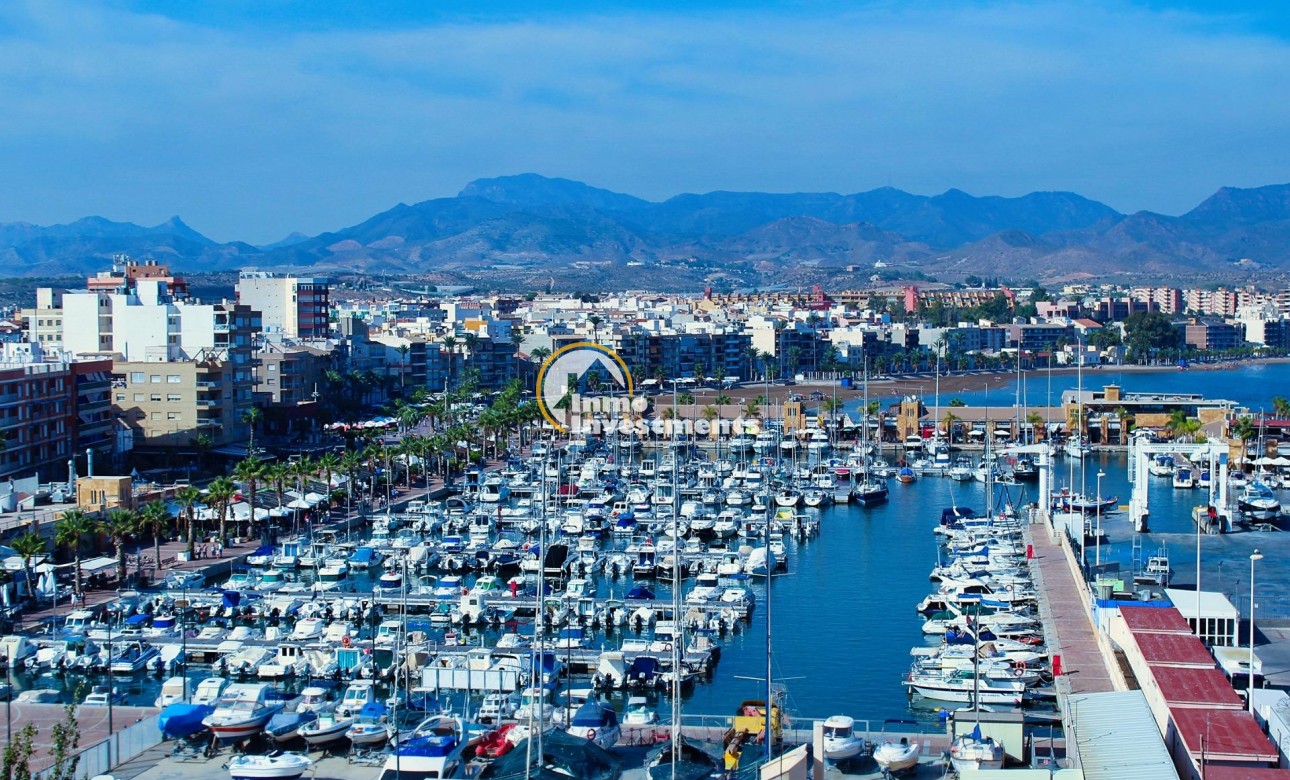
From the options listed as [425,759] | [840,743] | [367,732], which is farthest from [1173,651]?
[367,732]

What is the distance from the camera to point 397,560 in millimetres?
20328

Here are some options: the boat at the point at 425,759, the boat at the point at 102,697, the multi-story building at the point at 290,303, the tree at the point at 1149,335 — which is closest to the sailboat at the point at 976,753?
the boat at the point at 425,759

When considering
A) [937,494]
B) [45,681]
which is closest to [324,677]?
[45,681]

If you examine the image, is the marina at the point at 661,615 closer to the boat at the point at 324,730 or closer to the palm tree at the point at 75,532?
the boat at the point at 324,730

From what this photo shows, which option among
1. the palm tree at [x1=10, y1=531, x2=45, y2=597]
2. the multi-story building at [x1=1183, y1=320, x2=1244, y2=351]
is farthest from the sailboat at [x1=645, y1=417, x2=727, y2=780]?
the multi-story building at [x1=1183, y1=320, x2=1244, y2=351]

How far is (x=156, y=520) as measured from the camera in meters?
19.7

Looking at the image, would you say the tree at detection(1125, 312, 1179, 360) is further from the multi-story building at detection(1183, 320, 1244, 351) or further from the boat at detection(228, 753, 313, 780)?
the boat at detection(228, 753, 313, 780)

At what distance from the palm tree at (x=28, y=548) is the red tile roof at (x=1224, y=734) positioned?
1215 centimetres

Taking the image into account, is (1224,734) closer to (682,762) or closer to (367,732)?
(682,762)

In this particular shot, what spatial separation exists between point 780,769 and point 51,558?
12181mm

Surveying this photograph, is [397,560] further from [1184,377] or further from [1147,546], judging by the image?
[1184,377]

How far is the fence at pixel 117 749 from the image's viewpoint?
10.5 meters

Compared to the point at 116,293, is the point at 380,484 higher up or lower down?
lower down

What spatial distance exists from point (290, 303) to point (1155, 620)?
125 ft
